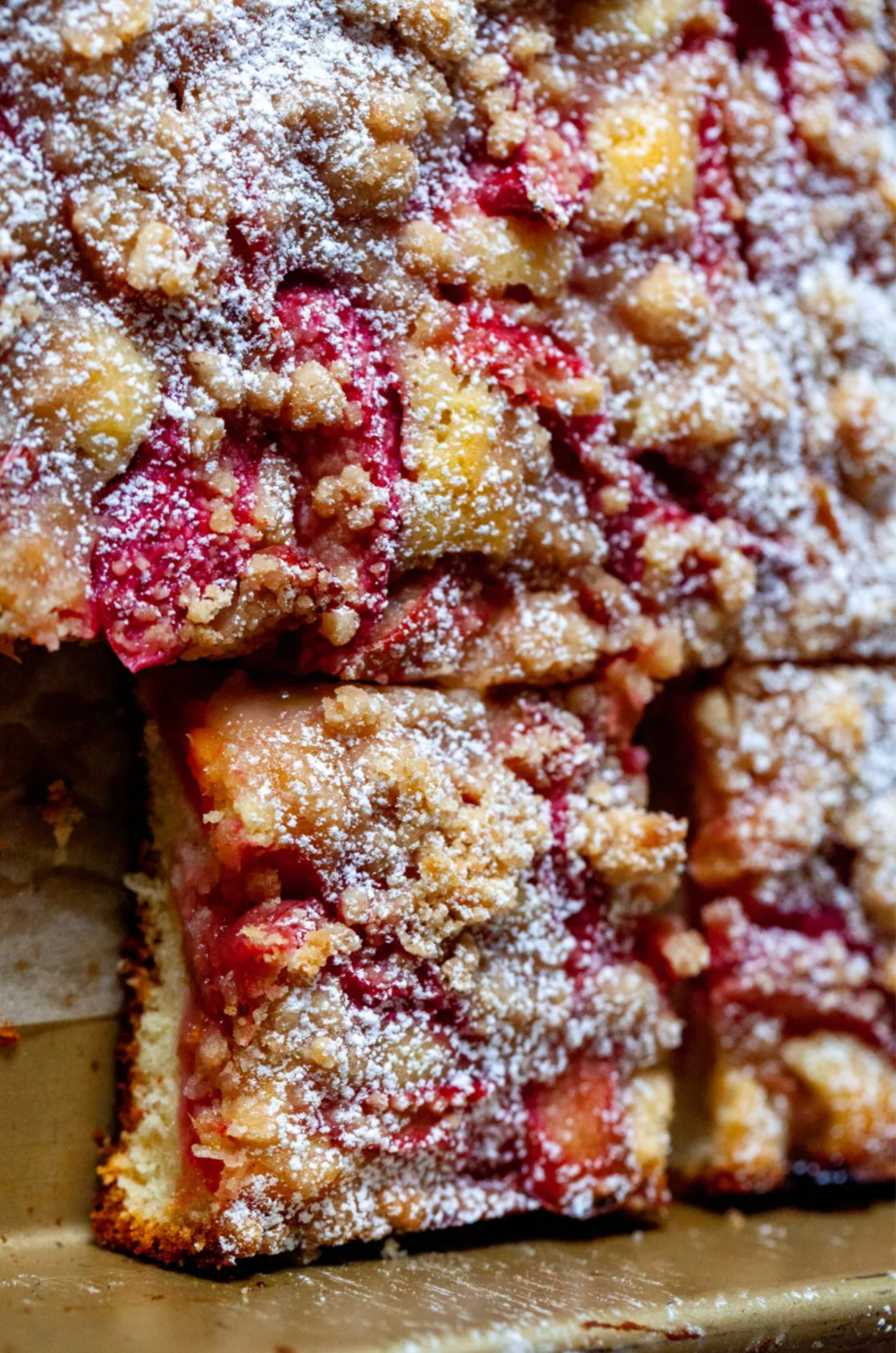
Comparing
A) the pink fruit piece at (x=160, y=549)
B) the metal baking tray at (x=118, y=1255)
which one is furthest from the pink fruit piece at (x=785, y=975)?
the pink fruit piece at (x=160, y=549)

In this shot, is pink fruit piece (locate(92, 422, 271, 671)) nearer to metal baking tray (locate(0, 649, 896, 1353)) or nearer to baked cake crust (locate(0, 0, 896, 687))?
baked cake crust (locate(0, 0, 896, 687))

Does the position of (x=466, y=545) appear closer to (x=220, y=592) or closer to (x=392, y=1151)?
(x=220, y=592)

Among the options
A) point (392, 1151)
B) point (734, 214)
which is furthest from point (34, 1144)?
point (734, 214)

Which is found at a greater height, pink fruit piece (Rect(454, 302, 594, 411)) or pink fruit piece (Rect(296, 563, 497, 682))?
pink fruit piece (Rect(454, 302, 594, 411))

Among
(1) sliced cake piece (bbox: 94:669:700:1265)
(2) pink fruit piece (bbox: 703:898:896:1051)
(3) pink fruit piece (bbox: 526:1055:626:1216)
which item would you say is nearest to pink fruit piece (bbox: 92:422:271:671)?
(1) sliced cake piece (bbox: 94:669:700:1265)

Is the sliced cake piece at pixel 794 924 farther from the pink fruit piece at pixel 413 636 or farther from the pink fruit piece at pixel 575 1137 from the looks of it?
the pink fruit piece at pixel 413 636

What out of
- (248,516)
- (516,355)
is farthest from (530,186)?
(248,516)

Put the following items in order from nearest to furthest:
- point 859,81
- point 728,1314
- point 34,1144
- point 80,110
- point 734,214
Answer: point 80,110, point 728,1314, point 34,1144, point 734,214, point 859,81
